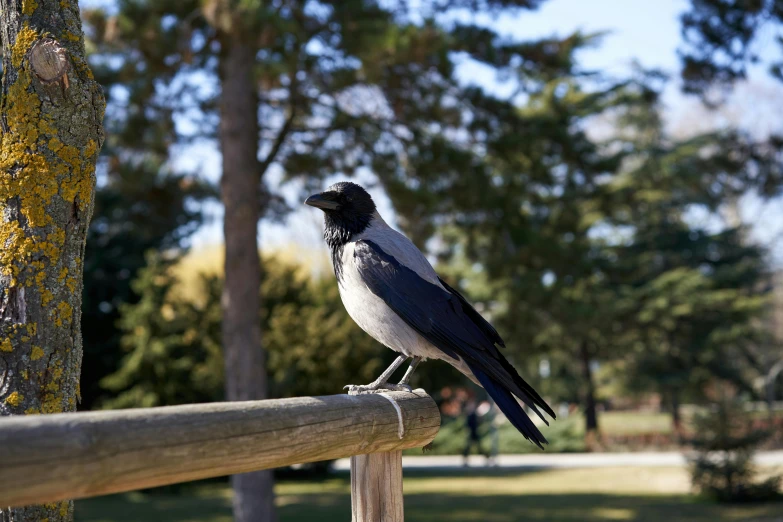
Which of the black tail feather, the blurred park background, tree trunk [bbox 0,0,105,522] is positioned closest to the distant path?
the blurred park background

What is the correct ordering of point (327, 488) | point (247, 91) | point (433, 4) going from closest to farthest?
point (247, 91), point (433, 4), point (327, 488)

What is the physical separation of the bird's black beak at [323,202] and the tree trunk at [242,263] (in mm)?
6835

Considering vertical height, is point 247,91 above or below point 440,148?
above

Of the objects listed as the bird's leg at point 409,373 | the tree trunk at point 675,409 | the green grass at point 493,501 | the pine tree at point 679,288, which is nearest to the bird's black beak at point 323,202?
the bird's leg at point 409,373

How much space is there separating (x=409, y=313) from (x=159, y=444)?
1894 mm

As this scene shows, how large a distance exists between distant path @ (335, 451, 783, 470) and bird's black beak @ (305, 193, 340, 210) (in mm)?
17990

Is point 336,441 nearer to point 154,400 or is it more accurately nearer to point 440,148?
point 440,148

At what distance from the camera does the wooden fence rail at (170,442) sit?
175cm

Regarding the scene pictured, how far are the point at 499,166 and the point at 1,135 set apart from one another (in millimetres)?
10163

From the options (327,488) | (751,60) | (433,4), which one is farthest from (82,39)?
(327,488)

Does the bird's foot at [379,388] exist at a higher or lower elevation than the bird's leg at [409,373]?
lower

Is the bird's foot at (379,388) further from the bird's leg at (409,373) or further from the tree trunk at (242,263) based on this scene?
the tree trunk at (242,263)

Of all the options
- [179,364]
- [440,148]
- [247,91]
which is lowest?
[179,364]

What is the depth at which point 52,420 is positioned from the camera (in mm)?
1818
